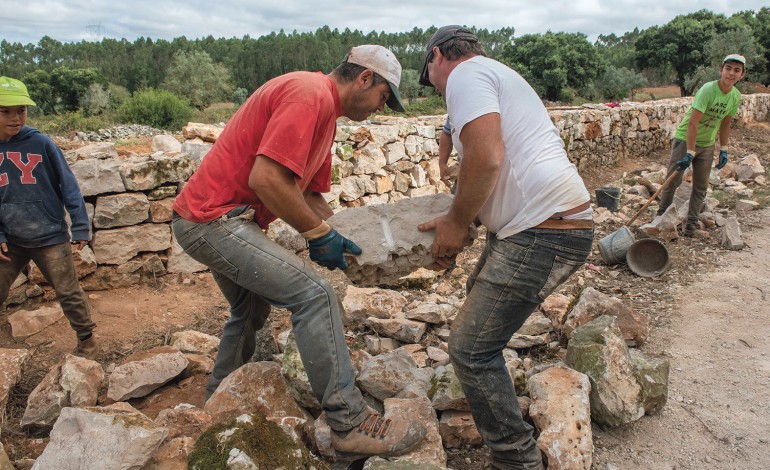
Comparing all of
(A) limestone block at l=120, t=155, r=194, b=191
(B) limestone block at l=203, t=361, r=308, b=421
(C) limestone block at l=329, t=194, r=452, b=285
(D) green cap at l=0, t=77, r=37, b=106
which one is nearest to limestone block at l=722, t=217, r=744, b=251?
(C) limestone block at l=329, t=194, r=452, b=285

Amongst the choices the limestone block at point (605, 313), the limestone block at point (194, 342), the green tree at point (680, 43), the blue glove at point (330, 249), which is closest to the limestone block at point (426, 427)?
the blue glove at point (330, 249)

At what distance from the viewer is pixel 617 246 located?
6020 millimetres

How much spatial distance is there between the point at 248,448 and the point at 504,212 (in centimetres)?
146

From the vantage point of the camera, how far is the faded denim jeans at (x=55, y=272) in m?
3.66

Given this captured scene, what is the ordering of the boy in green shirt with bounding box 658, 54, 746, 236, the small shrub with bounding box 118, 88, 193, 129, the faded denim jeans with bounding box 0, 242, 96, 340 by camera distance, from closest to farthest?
the faded denim jeans with bounding box 0, 242, 96, 340
the boy in green shirt with bounding box 658, 54, 746, 236
the small shrub with bounding box 118, 88, 193, 129

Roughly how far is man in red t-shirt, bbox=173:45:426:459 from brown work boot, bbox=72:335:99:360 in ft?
6.79

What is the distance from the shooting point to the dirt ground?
9.66 ft

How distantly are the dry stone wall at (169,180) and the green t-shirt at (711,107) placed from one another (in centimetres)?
369

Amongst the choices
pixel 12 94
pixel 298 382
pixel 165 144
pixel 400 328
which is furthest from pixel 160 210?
pixel 298 382

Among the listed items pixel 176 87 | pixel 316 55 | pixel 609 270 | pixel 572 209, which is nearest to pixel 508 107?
pixel 572 209

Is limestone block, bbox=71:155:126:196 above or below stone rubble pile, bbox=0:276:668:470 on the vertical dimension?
above

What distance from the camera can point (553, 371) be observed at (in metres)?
3.05

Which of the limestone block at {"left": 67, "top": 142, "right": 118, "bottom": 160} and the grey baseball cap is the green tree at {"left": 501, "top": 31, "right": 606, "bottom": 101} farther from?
the grey baseball cap

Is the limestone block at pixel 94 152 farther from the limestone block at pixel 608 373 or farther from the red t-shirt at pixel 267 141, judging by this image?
the limestone block at pixel 608 373
